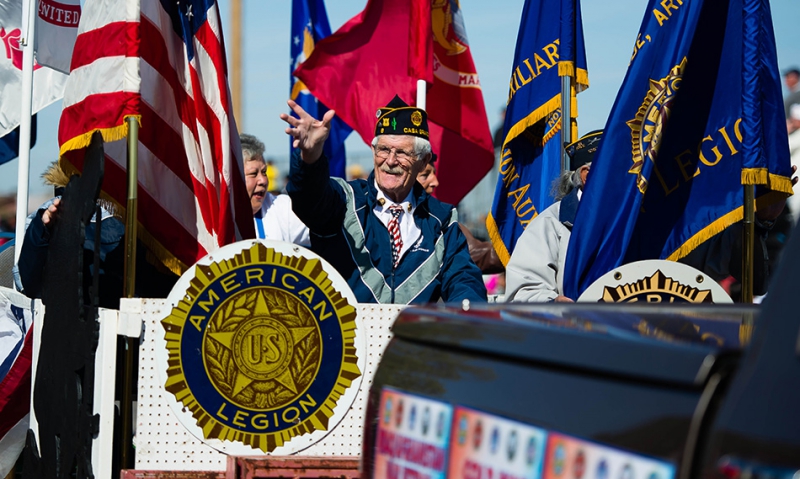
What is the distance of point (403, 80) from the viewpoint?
323 inches

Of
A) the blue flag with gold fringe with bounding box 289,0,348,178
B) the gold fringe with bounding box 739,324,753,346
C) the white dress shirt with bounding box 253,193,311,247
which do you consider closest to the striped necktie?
the white dress shirt with bounding box 253,193,311,247

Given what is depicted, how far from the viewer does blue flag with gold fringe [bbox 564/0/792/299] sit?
4.77m

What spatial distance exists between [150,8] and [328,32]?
18.0 ft

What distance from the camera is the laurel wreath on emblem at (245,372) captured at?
4.05m

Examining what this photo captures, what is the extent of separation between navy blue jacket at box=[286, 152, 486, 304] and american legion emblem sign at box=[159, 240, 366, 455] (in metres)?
0.64

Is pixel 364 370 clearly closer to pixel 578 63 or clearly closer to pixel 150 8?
pixel 150 8

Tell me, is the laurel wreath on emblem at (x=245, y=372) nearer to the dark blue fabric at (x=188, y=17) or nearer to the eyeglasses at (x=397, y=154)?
the eyeglasses at (x=397, y=154)

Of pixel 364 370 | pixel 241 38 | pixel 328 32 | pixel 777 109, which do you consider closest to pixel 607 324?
pixel 364 370

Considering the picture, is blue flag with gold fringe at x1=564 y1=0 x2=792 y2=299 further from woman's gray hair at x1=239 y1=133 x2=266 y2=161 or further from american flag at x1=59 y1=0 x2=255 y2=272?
woman's gray hair at x1=239 y1=133 x2=266 y2=161

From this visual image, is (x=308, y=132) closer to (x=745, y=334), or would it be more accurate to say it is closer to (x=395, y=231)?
(x=395, y=231)

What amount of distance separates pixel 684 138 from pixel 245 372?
7.77ft

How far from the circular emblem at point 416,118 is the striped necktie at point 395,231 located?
1.61 feet

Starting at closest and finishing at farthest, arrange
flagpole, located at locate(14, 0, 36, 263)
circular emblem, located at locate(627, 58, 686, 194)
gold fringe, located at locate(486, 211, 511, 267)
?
circular emblem, located at locate(627, 58, 686, 194) < flagpole, located at locate(14, 0, 36, 263) < gold fringe, located at locate(486, 211, 511, 267)

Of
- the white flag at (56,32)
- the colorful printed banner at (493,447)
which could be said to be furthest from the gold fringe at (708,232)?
the white flag at (56,32)
